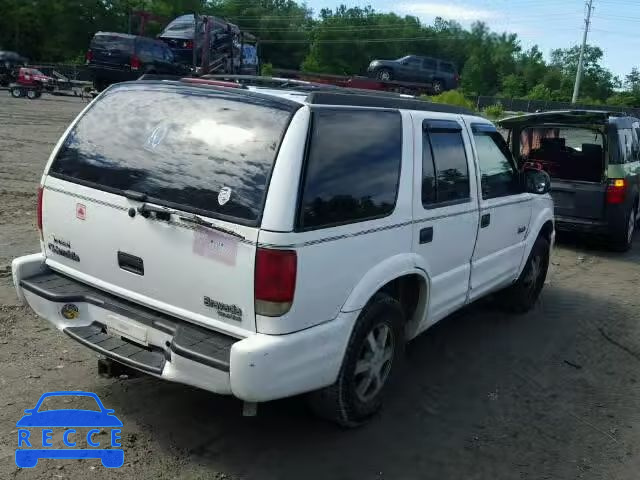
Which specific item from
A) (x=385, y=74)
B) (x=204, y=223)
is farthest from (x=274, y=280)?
(x=385, y=74)

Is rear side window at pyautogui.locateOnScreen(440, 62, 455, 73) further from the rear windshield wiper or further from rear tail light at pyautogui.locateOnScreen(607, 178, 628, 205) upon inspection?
the rear windshield wiper

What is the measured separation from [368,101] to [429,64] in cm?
3343

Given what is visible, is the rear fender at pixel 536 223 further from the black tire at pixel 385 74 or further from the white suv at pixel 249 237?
the black tire at pixel 385 74

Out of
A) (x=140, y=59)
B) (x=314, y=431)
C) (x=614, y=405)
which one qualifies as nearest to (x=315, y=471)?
A: (x=314, y=431)

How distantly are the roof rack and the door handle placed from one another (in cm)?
78

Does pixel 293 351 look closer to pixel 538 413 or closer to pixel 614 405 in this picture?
pixel 538 413

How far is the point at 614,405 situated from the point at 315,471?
2341 millimetres

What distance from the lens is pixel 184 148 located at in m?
3.40

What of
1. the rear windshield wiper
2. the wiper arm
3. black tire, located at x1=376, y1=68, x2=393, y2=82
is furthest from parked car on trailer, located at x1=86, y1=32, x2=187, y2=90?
the wiper arm

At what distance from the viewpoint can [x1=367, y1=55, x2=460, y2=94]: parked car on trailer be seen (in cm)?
3475

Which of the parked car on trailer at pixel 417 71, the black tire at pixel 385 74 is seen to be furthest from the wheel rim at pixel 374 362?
the black tire at pixel 385 74

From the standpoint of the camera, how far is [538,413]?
4.27 meters

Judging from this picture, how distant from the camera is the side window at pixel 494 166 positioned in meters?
5.00

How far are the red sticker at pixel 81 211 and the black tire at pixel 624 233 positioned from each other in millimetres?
7606
